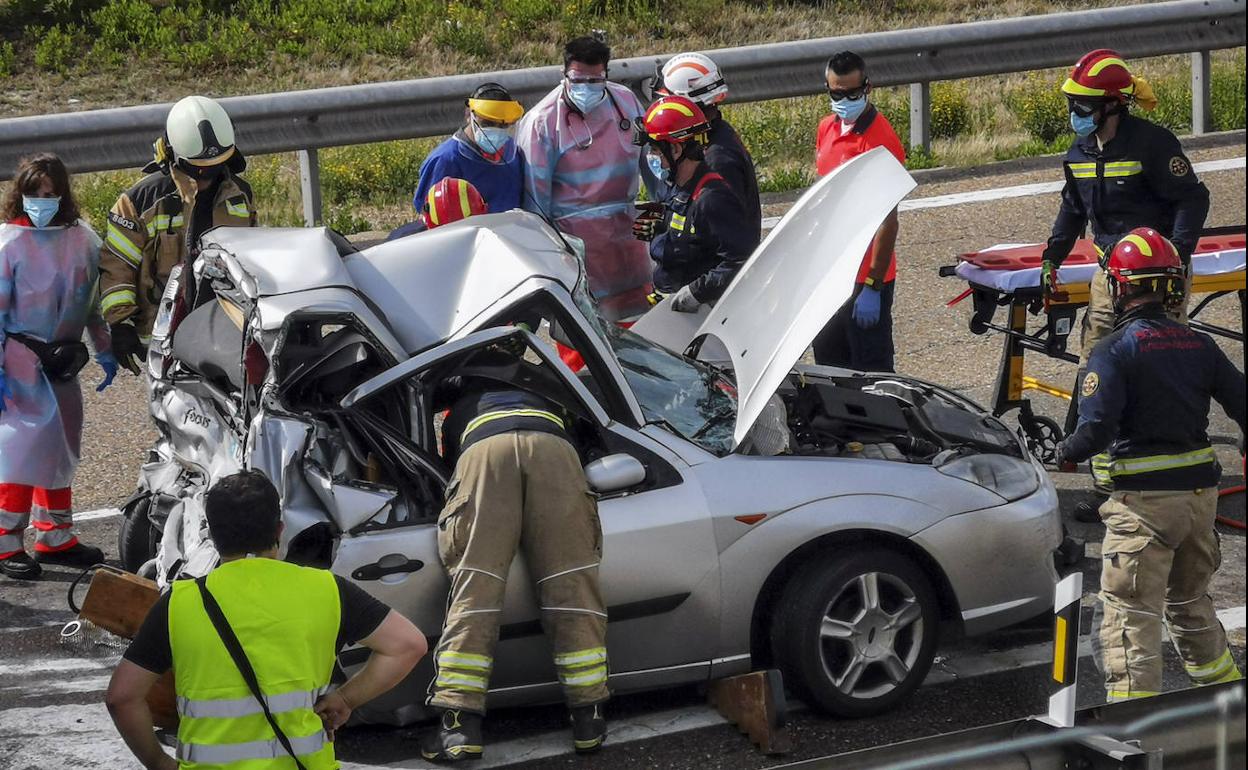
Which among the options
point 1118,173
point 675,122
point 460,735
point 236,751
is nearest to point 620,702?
point 460,735

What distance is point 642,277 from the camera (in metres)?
8.66

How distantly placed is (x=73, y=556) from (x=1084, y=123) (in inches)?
189

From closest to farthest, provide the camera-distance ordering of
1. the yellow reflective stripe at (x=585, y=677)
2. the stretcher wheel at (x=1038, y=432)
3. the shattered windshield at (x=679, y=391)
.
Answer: the yellow reflective stripe at (x=585, y=677)
the shattered windshield at (x=679, y=391)
the stretcher wheel at (x=1038, y=432)

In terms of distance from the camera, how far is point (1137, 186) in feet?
25.5

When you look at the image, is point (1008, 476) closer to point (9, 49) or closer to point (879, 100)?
point (879, 100)

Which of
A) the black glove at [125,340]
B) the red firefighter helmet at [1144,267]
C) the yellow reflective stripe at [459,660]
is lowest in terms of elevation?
the yellow reflective stripe at [459,660]

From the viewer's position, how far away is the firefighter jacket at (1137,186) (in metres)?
7.63

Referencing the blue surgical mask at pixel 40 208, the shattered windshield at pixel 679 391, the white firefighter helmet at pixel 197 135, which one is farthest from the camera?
the white firefighter helmet at pixel 197 135

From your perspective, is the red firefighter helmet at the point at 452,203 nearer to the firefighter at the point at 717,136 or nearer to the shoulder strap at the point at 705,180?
the shoulder strap at the point at 705,180

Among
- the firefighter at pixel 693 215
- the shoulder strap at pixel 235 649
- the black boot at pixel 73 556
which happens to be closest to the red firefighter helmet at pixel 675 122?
the firefighter at pixel 693 215

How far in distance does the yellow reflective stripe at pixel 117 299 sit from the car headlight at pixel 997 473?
355cm

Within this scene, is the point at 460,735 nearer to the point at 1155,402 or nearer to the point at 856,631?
the point at 856,631

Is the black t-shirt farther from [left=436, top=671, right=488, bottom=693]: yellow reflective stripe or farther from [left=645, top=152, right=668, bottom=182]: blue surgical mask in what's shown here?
[left=645, top=152, right=668, bottom=182]: blue surgical mask

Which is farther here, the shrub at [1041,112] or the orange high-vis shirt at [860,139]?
the shrub at [1041,112]
